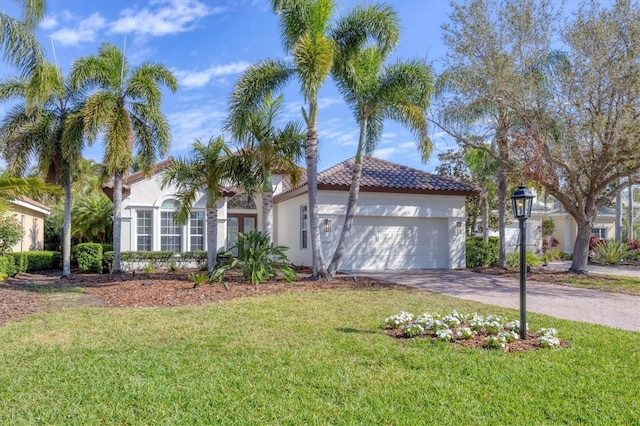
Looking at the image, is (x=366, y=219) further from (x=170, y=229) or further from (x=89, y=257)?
(x=89, y=257)

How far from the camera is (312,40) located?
491 inches

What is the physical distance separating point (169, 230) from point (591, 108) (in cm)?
1695

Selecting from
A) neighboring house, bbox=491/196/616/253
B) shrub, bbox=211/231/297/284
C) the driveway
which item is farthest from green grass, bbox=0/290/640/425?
neighboring house, bbox=491/196/616/253

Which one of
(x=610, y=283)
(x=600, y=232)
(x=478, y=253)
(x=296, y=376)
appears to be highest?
(x=600, y=232)

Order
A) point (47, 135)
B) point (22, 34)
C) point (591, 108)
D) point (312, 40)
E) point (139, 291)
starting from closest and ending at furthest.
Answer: point (22, 34) → point (139, 291) → point (312, 40) → point (591, 108) → point (47, 135)

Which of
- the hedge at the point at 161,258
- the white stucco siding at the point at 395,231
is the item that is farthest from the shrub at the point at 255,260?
the hedge at the point at 161,258

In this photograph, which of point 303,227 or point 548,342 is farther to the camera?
point 303,227

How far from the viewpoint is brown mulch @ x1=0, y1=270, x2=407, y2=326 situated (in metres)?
10.4

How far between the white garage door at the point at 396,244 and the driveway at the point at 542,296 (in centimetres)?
140

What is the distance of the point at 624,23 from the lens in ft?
46.9

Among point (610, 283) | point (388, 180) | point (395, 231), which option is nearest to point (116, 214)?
point (388, 180)

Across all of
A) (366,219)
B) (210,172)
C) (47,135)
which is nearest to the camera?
(210,172)

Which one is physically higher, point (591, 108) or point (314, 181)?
point (591, 108)

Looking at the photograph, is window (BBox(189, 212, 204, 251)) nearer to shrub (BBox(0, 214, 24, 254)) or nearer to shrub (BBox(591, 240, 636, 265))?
shrub (BBox(0, 214, 24, 254))
